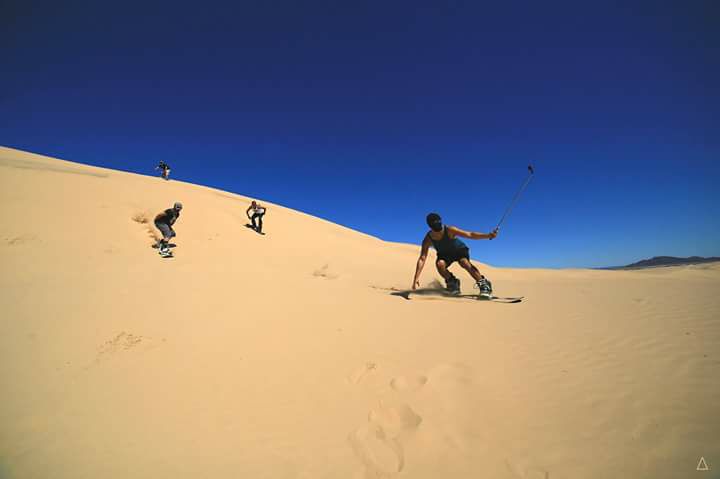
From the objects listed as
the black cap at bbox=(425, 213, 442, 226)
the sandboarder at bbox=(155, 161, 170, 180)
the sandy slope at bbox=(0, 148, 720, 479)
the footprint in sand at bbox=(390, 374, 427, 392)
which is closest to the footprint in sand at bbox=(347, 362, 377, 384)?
the sandy slope at bbox=(0, 148, 720, 479)

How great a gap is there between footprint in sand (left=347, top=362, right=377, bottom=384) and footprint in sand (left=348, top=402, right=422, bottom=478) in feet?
1.26

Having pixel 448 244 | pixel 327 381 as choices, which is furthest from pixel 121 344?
pixel 448 244

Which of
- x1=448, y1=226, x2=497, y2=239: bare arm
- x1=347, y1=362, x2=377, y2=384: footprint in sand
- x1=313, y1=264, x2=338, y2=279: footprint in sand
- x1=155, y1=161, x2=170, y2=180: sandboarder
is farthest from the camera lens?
x1=155, y1=161, x2=170, y2=180: sandboarder

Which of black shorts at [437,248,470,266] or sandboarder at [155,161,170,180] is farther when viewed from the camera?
sandboarder at [155,161,170,180]

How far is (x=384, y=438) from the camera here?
6.12 ft

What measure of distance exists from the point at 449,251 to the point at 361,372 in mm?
3618

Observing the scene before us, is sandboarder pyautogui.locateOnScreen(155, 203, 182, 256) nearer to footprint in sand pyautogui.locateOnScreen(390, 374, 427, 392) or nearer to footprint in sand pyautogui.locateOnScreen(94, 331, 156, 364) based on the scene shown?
footprint in sand pyautogui.locateOnScreen(94, 331, 156, 364)

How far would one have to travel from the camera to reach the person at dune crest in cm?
525

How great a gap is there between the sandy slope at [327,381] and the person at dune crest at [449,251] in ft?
2.99

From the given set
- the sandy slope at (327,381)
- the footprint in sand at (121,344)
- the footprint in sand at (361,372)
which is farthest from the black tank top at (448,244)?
the footprint in sand at (121,344)

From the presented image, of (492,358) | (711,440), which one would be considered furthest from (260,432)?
(711,440)

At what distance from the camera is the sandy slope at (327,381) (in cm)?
169

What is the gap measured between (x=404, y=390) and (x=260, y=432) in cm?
115

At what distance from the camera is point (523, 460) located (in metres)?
1.60
